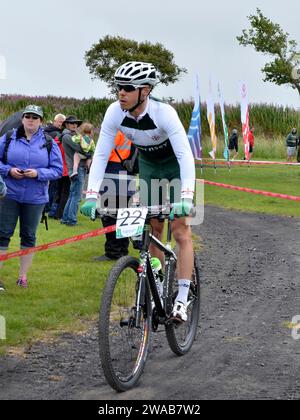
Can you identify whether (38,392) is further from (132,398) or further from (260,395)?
(260,395)

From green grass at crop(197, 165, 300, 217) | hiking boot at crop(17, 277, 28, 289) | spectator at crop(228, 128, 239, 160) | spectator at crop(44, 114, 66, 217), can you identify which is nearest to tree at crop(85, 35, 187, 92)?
spectator at crop(228, 128, 239, 160)

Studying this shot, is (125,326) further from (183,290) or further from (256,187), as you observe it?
(256,187)

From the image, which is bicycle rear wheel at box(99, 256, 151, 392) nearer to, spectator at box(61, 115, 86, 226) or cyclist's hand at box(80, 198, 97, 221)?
cyclist's hand at box(80, 198, 97, 221)

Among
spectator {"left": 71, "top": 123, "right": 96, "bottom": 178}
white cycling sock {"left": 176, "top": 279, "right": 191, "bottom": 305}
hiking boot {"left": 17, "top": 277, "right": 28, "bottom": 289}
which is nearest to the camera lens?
white cycling sock {"left": 176, "top": 279, "right": 191, "bottom": 305}

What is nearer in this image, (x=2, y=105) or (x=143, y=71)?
(x=143, y=71)

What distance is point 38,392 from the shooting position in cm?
544

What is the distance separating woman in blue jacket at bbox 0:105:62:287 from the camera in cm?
845

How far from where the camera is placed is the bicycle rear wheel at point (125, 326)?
17.4 ft

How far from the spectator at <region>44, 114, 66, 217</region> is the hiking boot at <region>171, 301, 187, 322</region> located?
30.2 feet

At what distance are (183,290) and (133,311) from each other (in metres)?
0.74

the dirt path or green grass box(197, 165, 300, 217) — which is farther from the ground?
green grass box(197, 165, 300, 217)

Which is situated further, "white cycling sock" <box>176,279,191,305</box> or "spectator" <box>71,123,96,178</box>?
"spectator" <box>71,123,96,178</box>
